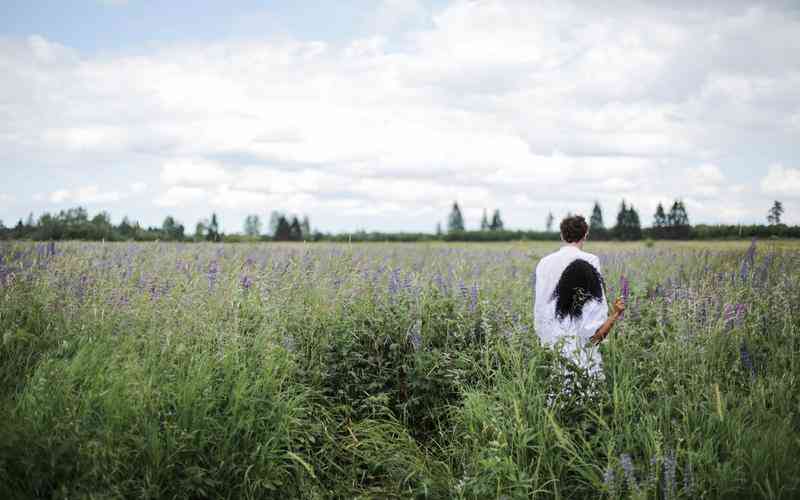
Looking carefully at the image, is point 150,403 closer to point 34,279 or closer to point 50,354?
point 50,354

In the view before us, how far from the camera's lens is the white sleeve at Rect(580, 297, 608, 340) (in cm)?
506

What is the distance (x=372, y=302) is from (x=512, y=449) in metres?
3.34

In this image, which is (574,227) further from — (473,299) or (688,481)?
(688,481)

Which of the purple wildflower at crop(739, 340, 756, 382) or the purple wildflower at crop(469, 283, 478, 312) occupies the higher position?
the purple wildflower at crop(469, 283, 478, 312)

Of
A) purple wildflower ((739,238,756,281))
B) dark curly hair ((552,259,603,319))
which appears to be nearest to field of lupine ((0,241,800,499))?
dark curly hair ((552,259,603,319))

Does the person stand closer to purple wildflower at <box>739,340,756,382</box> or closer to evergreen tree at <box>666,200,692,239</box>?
purple wildflower at <box>739,340,756,382</box>

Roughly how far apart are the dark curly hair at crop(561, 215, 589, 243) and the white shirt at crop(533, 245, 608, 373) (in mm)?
108

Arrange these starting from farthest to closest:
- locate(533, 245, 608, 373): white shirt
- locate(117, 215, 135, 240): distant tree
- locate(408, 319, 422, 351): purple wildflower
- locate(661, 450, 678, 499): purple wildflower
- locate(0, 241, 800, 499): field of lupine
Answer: locate(117, 215, 135, 240): distant tree → locate(408, 319, 422, 351): purple wildflower → locate(533, 245, 608, 373): white shirt → locate(0, 241, 800, 499): field of lupine → locate(661, 450, 678, 499): purple wildflower

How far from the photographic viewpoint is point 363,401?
562 centimetres

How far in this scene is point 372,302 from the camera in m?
7.13

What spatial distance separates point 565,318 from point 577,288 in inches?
13.0

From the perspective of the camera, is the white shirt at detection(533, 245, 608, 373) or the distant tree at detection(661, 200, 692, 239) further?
the distant tree at detection(661, 200, 692, 239)

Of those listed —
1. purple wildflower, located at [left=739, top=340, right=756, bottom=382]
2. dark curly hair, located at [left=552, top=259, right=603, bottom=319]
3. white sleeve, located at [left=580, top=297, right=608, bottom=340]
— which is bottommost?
purple wildflower, located at [left=739, top=340, right=756, bottom=382]

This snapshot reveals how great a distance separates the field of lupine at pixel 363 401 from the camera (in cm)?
386
